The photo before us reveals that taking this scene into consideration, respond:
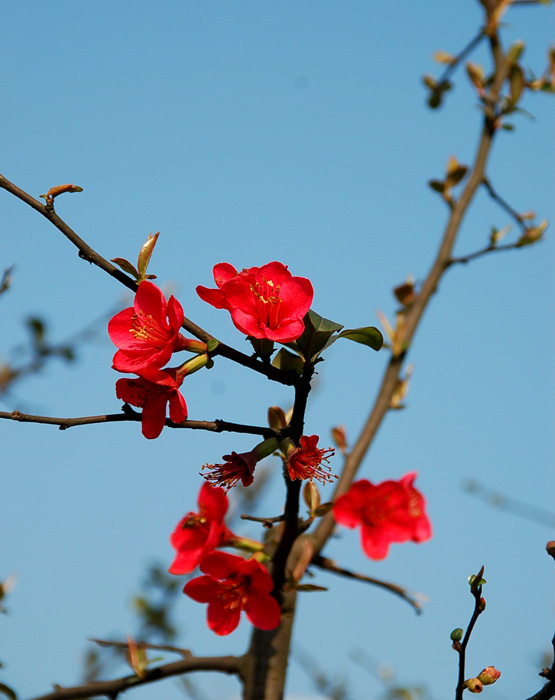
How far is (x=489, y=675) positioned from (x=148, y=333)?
2.36ft

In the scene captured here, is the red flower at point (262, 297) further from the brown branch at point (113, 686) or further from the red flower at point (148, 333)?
the brown branch at point (113, 686)

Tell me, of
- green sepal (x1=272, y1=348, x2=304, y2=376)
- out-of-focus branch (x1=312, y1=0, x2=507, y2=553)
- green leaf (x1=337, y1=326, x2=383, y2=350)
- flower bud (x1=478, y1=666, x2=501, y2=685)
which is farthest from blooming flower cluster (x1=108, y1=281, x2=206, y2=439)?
flower bud (x1=478, y1=666, x2=501, y2=685)

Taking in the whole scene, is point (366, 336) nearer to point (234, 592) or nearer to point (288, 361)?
point (288, 361)

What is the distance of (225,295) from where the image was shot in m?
1.05

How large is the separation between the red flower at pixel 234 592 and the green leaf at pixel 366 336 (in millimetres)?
338

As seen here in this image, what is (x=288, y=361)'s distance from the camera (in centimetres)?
104

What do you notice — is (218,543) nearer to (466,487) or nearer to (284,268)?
(284,268)

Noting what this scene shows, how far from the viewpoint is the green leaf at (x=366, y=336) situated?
3.46 feet

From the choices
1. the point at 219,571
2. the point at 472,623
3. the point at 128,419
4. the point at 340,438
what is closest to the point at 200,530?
the point at 219,571

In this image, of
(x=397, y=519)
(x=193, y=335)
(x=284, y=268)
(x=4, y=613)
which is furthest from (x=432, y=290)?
(x=4, y=613)

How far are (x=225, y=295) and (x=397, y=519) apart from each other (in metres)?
0.39

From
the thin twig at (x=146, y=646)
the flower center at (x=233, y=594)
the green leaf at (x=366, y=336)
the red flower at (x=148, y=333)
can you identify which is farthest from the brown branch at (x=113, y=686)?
the green leaf at (x=366, y=336)

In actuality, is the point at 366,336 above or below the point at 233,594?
above

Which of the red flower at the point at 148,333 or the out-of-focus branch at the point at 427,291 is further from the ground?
the out-of-focus branch at the point at 427,291
